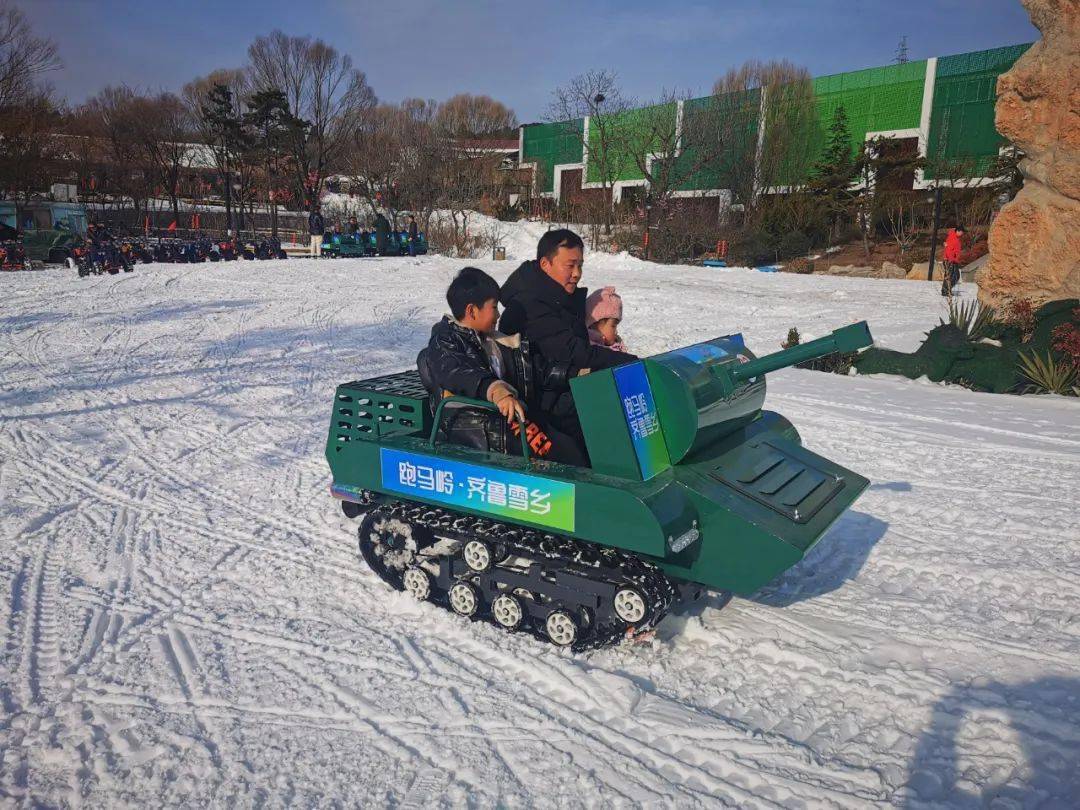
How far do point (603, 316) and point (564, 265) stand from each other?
0.60 m

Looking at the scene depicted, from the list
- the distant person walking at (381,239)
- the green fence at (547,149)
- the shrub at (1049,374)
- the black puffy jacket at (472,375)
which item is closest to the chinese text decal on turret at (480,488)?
the black puffy jacket at (472,375)

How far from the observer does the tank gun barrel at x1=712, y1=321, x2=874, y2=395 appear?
4.07m

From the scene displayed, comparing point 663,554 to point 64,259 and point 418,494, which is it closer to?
point 418,494

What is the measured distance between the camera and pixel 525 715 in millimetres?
3479

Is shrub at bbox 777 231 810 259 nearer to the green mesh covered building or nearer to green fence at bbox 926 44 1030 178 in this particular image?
the green mesh covered building

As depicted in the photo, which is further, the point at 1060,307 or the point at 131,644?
the point at 1060,307

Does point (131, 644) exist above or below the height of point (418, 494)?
below

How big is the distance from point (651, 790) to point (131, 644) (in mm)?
2746

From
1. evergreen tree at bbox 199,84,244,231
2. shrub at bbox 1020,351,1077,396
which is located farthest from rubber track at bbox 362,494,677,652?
evergreen tree at bbox 199,84,244,231

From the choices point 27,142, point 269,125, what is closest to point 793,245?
point 269,125

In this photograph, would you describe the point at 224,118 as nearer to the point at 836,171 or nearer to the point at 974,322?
the point at 836,171

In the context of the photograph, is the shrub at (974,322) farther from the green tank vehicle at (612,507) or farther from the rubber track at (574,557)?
the rubber track at (574,557)

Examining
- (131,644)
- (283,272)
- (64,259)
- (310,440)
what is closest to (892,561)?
(131,644)

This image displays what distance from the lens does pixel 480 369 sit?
4.24 meters
